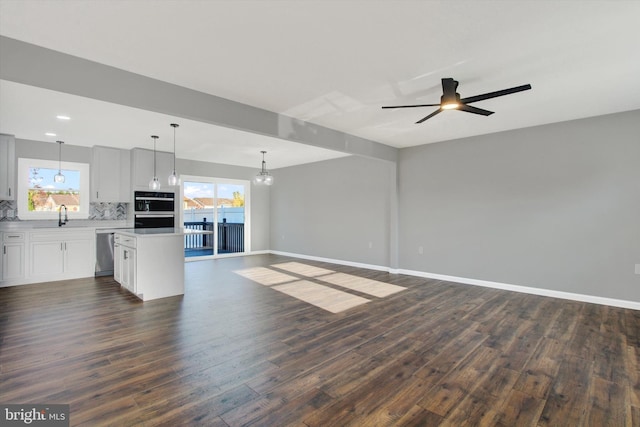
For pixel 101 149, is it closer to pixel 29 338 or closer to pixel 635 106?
pixel 29 338

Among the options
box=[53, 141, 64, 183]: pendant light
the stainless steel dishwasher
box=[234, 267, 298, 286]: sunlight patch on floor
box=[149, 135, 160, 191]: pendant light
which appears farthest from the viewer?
the stainless steel dishwasher

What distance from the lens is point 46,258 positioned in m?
5.26

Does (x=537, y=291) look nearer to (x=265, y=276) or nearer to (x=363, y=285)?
(x=363, y=285)

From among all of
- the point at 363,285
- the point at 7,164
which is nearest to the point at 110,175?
the point at 7,164

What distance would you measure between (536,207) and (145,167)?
23.2ft

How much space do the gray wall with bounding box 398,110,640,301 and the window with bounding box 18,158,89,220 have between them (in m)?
6.64

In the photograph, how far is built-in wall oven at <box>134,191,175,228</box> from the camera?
6328mm

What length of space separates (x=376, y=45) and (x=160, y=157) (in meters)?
5.54

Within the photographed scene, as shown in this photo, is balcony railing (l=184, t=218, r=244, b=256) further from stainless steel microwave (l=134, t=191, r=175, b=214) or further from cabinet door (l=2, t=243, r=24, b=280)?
cabinet door (l=2, t=243, r=24, b=280)

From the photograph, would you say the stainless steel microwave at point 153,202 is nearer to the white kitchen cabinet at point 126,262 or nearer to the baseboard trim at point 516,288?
the white kitchen cabinet at point 126,262

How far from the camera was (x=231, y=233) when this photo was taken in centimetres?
894

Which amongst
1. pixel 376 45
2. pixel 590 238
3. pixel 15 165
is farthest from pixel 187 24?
pixel 15 165

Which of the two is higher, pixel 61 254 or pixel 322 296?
pixel 61 254

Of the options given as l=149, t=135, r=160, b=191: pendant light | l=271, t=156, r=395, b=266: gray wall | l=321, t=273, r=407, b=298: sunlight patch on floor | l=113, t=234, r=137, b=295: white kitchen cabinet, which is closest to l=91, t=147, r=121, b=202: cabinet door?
l=149, t=135, r=160, b=191: pendant light
